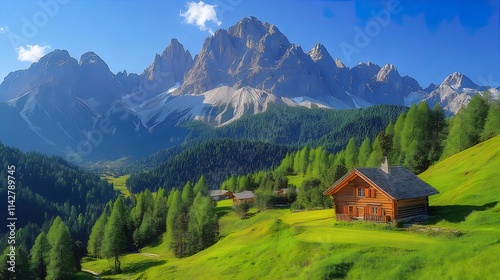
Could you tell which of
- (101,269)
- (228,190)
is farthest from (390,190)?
(228,190)

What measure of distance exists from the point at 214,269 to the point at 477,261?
2447 centimetres

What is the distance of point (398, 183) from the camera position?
175 feet

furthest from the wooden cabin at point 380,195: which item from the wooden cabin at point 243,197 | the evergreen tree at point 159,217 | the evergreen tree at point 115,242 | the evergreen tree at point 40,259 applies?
the wooden cabin at point 243,197

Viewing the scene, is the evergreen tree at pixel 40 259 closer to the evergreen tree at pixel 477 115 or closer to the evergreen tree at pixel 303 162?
the evergreen tree at pixel 477 115

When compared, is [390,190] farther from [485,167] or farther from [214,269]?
[214,269]

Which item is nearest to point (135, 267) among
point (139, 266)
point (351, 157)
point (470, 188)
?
point (139, 266)

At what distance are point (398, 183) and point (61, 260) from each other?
66.2 m

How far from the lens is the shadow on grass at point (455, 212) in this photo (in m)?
45.5

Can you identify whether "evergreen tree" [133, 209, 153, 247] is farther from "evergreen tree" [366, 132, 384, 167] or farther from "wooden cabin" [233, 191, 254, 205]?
"evergreen tree" [366, 132, 384, 167]

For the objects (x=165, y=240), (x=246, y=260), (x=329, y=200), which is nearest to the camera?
(x=246, y=260)

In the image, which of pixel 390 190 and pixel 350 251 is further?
pixel 390 190

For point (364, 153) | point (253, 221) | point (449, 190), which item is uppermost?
point (364, 153)

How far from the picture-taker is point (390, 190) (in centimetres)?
5072

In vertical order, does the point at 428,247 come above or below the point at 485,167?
below
